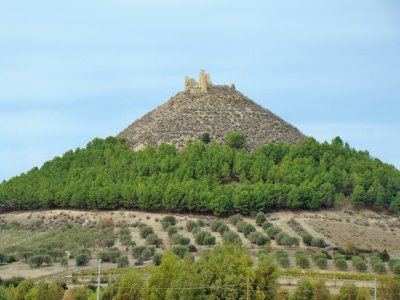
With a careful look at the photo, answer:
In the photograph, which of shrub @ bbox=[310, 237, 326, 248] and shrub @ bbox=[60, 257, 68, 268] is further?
shrub @ bbox=[310, 237, 326, 248]

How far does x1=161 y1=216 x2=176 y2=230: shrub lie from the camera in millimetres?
90938

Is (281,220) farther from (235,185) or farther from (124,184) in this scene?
(124,184)

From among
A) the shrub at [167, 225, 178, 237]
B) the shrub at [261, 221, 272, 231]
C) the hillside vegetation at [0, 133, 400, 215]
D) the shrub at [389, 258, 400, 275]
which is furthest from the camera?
the hillside vegetation at [0, 133, 400, 215]

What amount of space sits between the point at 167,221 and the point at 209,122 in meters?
28.6

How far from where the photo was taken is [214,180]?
102125 millimetres

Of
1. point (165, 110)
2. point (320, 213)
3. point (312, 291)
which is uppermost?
point (165, 110)

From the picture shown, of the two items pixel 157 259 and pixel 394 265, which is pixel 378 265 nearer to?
pixel 394 265

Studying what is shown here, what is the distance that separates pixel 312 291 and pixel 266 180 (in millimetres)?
46404

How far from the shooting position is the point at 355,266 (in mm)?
73688

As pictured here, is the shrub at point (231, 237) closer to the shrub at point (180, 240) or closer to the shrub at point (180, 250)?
the shrub at point (180, 240)

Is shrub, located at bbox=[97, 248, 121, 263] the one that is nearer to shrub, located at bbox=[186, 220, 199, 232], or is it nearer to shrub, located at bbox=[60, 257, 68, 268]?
shrub, located at bbox=[60, 257, 68, 268]

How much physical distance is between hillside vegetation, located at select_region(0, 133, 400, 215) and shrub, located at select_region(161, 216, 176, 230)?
2.85 metres

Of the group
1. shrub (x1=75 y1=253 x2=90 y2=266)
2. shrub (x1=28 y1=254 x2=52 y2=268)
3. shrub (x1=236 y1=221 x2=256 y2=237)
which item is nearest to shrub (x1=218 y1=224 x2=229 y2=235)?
→ shrub (x1=236 y1=221 x2=256 y2=237)

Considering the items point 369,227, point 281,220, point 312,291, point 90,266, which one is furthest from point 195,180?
point 312,291
